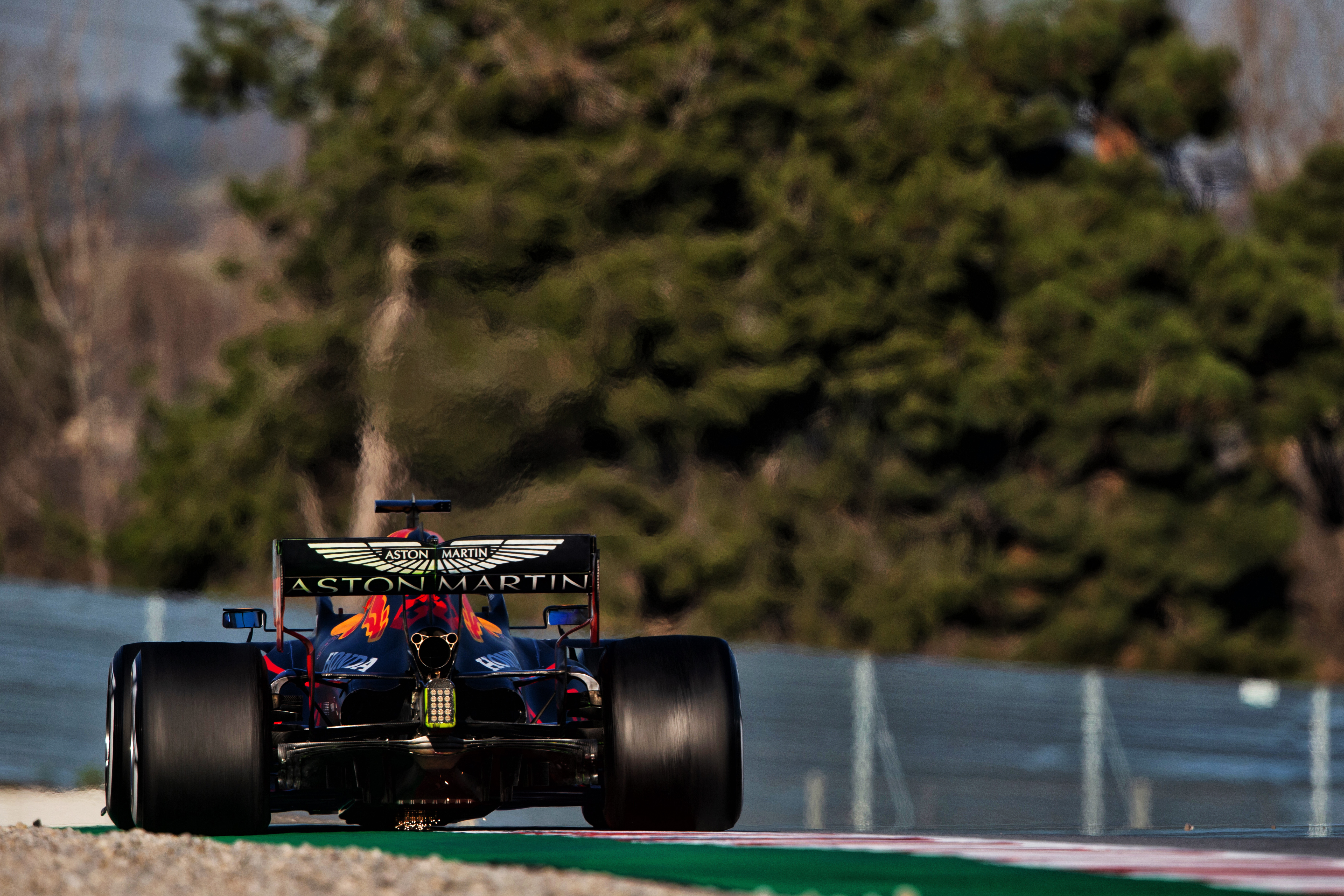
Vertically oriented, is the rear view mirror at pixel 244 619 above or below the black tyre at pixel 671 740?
above

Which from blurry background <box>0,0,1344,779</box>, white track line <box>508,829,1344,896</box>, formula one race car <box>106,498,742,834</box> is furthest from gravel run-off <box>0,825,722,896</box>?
blurry background <box>0,0,1344,779</box>

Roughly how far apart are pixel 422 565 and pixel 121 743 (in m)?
1.50

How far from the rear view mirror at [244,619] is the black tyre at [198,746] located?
923mm

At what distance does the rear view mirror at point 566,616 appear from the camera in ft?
32.9

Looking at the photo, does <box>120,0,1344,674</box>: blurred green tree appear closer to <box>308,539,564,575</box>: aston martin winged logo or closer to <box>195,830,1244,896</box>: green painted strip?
<box>308,539,564,575</box>: aston martin winged logo

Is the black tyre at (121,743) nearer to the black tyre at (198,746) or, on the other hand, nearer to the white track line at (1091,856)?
the black tyre at (198,746)

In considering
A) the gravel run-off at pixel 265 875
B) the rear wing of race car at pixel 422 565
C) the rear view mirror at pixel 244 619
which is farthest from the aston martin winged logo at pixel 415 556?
the gravel run-off at pixel 265 875

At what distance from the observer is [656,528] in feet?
87.6

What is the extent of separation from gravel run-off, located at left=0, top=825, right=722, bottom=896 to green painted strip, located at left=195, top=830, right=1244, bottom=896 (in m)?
0.27

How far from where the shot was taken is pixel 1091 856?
22.9 feet

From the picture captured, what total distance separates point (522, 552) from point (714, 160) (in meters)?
18.8

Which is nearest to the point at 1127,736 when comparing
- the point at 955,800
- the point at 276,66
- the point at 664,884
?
the point at 955,800

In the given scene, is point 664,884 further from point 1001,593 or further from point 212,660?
point 1001,593

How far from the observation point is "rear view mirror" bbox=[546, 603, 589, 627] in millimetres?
10016
